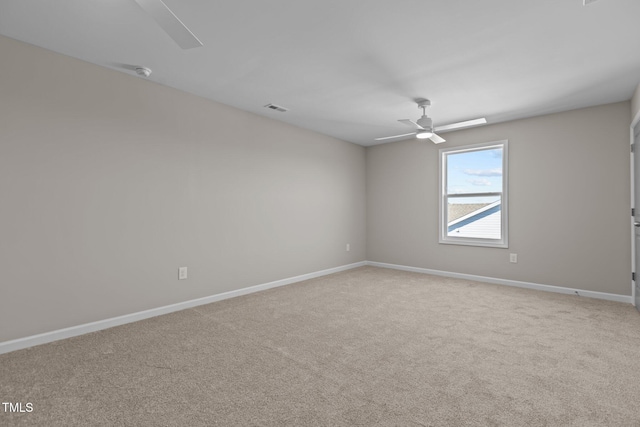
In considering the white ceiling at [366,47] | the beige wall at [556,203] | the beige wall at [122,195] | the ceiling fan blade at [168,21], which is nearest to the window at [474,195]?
the beige wall at [556,203]

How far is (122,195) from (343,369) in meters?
2.58

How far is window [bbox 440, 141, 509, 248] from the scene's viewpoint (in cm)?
468

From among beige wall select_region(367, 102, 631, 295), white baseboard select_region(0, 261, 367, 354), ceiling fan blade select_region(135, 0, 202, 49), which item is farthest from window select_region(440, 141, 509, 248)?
ceiling fan blade select_region(135, 0, 202, 49)

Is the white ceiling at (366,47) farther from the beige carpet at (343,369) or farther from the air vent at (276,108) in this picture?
the beige carpet at (343,369)

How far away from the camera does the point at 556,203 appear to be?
4184 millimetres

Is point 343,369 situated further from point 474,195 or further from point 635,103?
point 635,103

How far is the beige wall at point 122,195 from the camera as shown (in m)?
2.47

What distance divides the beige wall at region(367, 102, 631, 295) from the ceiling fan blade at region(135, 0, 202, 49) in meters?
4.53

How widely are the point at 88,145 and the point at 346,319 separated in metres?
2.92

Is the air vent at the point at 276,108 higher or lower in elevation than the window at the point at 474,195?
higher

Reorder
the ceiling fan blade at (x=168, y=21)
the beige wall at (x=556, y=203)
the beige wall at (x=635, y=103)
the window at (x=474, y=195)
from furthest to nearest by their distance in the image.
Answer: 1. the window at (x=474, y=195)
2. the beige wall at (x=556, y=203)
3. the beige wall at (x=635, y=103)
4. the ceiling fan blade at (x=168, y=21)

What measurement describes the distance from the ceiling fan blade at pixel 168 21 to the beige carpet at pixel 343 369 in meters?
1.95

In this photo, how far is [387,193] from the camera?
591cm

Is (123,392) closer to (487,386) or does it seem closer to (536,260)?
(487,386)
